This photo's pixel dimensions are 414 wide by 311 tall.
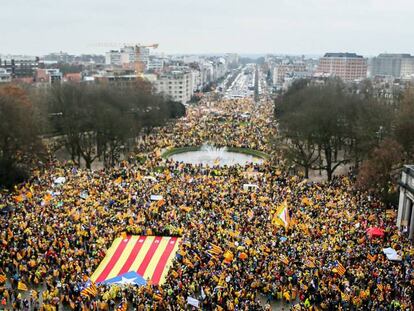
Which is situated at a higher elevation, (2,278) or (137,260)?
(2,278)

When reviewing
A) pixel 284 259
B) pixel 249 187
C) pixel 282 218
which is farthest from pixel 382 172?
pixel 284 259

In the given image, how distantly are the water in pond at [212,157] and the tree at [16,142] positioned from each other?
18986mm

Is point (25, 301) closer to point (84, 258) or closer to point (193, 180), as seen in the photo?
point (84, 258)

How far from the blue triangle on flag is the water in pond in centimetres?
3175

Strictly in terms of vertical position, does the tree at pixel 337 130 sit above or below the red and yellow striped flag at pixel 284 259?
above

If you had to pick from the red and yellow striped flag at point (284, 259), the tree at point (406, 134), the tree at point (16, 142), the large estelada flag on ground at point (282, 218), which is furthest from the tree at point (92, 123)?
the red and yellow striped flag at point (284, 259)

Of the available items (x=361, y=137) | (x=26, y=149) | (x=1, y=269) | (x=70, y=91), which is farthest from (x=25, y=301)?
(x=70, y=91)

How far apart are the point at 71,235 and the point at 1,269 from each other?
4.81m

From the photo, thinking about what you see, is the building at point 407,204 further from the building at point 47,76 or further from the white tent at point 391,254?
the building at point 47,76

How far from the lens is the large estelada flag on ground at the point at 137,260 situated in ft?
83.0

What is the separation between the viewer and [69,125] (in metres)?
51.8

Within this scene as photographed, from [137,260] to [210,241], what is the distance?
4.71m

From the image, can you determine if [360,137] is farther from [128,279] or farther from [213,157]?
[128,279]

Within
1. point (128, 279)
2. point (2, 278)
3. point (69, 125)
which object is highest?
point (69, 125)
